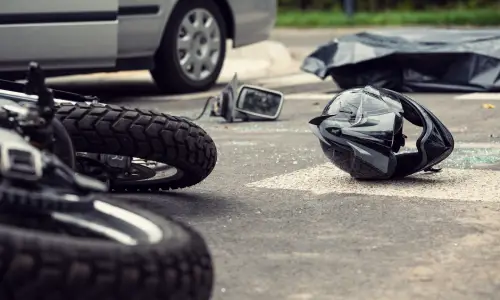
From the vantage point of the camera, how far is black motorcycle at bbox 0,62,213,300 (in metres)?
2.27

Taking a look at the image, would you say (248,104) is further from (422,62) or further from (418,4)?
(418,4)

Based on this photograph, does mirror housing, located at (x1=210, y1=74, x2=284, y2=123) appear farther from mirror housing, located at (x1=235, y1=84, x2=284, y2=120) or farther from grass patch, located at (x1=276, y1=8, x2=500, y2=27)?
grass patch, located at (x1=276, y1=8, x2=500, y2=27)

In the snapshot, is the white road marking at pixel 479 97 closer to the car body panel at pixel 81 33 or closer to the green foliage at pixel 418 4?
the car body panel at pixel 81 33

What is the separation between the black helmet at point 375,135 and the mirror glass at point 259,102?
98.5 inches

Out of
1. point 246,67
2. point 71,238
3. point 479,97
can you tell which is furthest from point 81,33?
point 71,238

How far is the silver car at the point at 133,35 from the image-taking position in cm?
767

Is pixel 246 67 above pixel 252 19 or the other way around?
the other way around

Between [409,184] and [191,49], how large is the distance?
187 inches

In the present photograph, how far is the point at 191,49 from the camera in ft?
29.7

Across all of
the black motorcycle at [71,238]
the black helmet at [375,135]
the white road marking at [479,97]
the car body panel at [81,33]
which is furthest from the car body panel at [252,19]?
the black motorcycle at [71,238]

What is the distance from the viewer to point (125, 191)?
4301mm

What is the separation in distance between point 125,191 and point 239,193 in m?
0.46

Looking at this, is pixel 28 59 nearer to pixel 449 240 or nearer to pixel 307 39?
pixel 449 240

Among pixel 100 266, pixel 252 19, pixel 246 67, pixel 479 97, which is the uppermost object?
pixel 100 266
